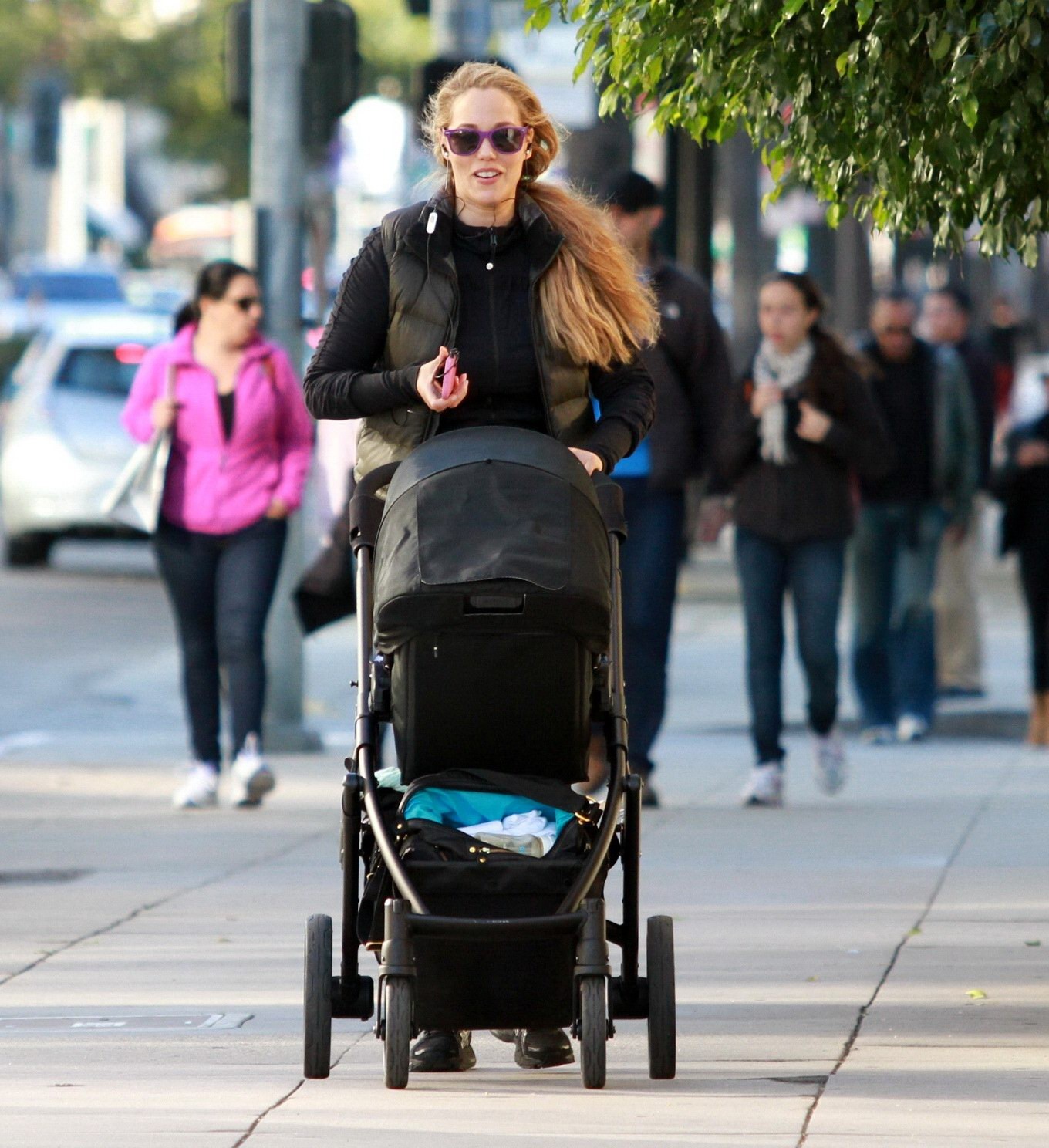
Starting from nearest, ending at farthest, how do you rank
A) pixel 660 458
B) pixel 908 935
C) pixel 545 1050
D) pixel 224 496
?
pixel 545 1050, pixel 908 935, pixel 660 458, pixel 224 496

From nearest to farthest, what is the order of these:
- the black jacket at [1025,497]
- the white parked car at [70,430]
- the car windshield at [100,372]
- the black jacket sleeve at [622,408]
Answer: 1. the black jacket sleeve at [622,408]
2. the black jacket at [1025,497]
3. the white parked car at [70,430]
4. the car windshield at [100,372]

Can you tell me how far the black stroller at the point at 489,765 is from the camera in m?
4.92

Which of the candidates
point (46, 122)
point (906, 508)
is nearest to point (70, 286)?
point (46, 122)

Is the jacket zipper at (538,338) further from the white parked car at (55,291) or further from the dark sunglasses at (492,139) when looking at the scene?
the white parked car at (55,291)

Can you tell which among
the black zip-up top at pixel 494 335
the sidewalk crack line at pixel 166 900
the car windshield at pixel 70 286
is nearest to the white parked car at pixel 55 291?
the car windshield at pixel 70 286

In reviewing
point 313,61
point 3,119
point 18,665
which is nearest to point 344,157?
point 18,665

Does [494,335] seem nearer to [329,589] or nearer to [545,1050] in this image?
[545,1050]

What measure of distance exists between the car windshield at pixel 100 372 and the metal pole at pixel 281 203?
334 inches

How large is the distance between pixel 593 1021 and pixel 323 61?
22.2 ft

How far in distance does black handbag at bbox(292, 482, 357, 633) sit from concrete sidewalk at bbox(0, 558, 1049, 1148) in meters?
0.70

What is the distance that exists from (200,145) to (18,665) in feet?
139

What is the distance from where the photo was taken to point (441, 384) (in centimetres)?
516

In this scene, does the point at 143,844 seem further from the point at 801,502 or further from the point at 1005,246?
the point at 1005,246

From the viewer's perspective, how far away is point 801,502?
9.41 meters
